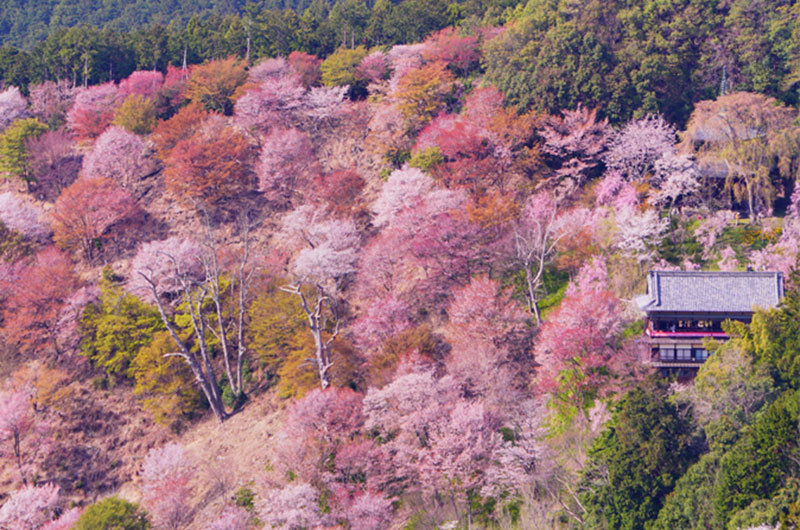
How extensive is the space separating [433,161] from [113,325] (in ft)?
52.2

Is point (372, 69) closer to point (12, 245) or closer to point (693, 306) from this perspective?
point (12, 245)

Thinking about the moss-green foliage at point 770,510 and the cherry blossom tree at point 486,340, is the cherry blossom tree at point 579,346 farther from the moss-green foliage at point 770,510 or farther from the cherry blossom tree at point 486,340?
the moss-green foliage at point 770,510

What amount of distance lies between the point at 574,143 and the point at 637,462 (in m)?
18.7

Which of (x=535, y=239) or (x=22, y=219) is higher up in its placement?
(x=22, y=219)

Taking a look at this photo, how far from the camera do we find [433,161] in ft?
123

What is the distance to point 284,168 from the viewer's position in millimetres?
40906

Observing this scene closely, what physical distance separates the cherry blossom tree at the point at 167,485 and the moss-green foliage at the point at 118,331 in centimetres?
580

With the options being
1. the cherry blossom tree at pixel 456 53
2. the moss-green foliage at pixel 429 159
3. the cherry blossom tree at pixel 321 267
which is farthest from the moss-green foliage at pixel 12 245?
the cherry blossom tree at pixel 456 53

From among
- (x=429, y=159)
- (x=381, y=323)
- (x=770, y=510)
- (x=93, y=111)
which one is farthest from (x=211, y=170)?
(x=770, y=510)

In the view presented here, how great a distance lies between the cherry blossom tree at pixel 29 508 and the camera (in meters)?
27.9

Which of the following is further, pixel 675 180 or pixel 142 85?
pixel 142 85

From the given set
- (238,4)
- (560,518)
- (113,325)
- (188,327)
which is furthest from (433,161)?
(238,4)

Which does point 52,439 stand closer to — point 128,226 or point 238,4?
point 128,226

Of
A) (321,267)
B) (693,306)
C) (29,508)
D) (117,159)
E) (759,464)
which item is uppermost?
(117,159)
